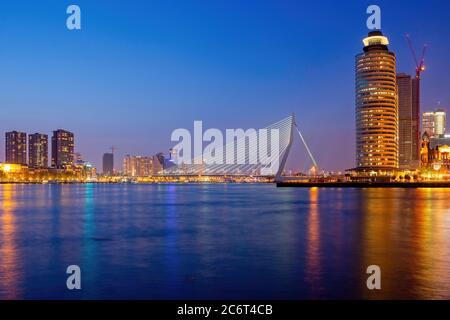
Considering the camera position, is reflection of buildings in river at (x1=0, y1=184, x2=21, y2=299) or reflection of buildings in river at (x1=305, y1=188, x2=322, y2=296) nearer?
reflection of buildings in river at (x1=0, y1=184, x2=21, y2=299)

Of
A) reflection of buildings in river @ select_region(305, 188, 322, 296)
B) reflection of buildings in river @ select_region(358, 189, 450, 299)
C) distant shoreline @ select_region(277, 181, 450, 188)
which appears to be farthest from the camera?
distant shoreline @ select_region(277, 181, 450, 188)

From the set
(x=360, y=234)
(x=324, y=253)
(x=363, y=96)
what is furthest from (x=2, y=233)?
(x=363, y=96)

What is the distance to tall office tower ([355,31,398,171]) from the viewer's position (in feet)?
557

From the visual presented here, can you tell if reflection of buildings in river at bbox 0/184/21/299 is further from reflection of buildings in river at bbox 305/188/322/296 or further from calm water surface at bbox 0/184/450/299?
reflection of buildings in river at bbox 305/188/322/296

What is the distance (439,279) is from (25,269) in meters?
14.6

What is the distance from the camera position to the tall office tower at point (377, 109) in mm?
169750

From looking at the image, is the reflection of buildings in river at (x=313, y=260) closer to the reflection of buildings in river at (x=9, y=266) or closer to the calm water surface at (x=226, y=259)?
the calm water surface at (x=226, y=259)

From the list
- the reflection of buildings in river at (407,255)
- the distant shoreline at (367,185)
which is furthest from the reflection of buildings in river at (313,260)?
the distant shoreline at (367,185)

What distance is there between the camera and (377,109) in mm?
169875

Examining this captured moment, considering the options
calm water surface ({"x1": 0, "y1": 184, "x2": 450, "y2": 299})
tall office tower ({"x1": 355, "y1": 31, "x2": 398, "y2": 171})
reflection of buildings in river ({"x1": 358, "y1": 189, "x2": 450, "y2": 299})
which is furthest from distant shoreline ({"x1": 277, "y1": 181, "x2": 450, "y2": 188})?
calm water surface ({"x1": 0, "y1": 184, "x2": 450, "y2": 299})

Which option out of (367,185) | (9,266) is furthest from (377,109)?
(9,266)

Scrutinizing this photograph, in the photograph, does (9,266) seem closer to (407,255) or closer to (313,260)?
(313,260)

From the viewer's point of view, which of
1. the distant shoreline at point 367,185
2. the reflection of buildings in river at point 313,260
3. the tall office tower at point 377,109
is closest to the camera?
the reflection of buildings in river at point 313,260
